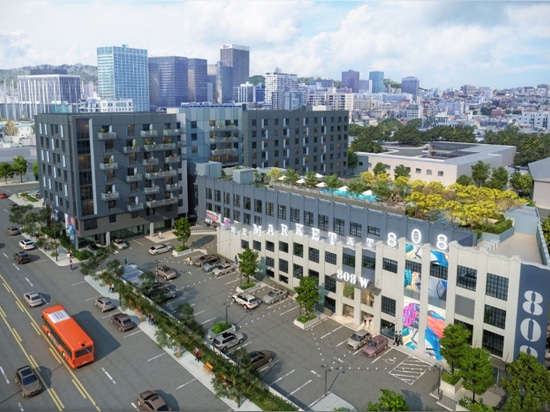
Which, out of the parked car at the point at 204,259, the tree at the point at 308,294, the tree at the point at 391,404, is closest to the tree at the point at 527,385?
the tree at the point at 391,404

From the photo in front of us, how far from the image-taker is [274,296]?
6525 cm

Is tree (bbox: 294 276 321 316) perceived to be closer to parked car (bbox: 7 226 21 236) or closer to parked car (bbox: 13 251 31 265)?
parked car (bbox: 13 251 31 265)

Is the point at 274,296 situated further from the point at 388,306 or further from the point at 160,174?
the point at 160,174

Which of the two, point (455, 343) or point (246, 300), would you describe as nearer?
point (455, 343)

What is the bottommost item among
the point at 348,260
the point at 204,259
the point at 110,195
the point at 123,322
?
the point at 123,322

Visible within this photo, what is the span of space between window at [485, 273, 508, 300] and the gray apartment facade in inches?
2531

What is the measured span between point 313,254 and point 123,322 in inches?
1044

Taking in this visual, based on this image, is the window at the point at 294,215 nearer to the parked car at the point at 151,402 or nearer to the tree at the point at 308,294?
the tree at the point at 308,294

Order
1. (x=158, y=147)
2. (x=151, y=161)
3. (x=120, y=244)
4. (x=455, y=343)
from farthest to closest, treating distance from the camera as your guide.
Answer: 1. (x=158, y=147)
2. (x=151, y=161)
3. (x=120, y=244)
4. (x=455, y=343)

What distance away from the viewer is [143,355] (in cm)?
5162

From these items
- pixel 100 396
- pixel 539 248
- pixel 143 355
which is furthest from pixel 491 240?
pixel 100 396

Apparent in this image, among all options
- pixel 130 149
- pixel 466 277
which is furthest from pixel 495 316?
pixel 130 149

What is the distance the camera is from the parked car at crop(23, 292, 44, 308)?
6319 centimetres

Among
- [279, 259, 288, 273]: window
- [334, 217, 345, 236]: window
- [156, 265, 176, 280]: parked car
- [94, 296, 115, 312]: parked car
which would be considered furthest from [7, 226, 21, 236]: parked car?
[334, 217, 345, 236]: window
